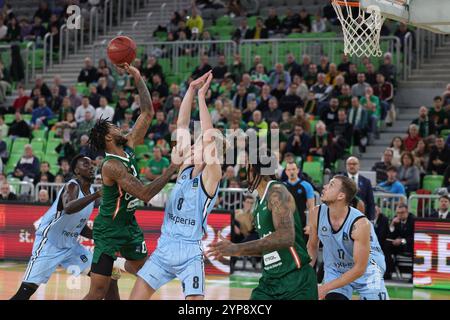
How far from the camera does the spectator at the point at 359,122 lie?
1678 cm

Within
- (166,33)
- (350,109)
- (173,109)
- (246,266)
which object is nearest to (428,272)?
(246,266)

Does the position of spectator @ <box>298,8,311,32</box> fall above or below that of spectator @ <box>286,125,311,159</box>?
above

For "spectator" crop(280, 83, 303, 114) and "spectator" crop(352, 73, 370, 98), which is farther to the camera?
"spectator" crop(280, 83, 303, 114)

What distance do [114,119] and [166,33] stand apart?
A: 4.52m

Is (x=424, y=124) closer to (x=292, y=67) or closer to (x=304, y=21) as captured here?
(x=292, y=67)

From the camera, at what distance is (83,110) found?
19328mm

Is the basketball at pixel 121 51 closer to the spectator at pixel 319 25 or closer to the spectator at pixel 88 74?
the spectator at pixel 319 25

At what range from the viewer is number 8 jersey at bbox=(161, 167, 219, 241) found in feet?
24.7

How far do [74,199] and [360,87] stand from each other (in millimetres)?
9434

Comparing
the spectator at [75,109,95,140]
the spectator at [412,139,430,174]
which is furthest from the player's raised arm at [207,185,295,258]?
the spectator at [75,109,95,140]

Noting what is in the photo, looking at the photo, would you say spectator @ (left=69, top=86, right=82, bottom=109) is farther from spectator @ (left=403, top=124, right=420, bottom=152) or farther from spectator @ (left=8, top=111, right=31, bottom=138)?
spectator @ (left=403, top=124, right=420, bottom=152)

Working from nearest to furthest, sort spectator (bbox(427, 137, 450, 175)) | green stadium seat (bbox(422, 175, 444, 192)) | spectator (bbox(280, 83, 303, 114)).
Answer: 1. green stadium seat (bbox(422, 175, 444, 192))
2. spectator (bbox(427, 137, 450, 175))
3. spectator (bbox(280, 83, 303, 114))

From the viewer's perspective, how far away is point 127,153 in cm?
829

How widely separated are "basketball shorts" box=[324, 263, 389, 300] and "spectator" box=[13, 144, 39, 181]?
11174 mm
